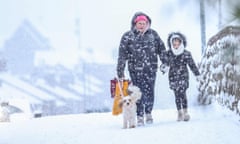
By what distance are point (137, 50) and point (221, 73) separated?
367cm

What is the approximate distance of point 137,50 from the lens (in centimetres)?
840

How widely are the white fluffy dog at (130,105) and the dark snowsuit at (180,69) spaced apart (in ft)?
2.69

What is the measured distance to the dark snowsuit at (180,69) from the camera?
8.52 meters

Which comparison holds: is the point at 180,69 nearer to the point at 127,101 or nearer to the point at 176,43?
the point at 176,43

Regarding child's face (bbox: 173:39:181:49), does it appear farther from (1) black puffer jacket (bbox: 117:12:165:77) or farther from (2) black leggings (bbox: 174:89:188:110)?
(2) black leggings (bbox: 174:89:188:110)

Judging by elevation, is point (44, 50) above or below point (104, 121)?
above

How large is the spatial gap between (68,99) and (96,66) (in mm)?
3243

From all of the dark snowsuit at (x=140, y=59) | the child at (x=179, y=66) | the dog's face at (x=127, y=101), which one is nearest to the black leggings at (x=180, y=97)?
the child at (x=179, y=66)

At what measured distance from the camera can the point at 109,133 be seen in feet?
24.7

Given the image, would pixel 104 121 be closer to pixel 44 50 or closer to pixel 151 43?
pixel 151 43

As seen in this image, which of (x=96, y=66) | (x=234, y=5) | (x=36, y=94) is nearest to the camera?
(x=234, y=5)

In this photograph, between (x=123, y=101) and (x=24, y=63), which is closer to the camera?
(x=123, y=101)

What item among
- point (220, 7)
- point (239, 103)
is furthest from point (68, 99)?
point (220, 7)

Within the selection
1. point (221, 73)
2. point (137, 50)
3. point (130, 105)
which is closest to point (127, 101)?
point (130, 105)
